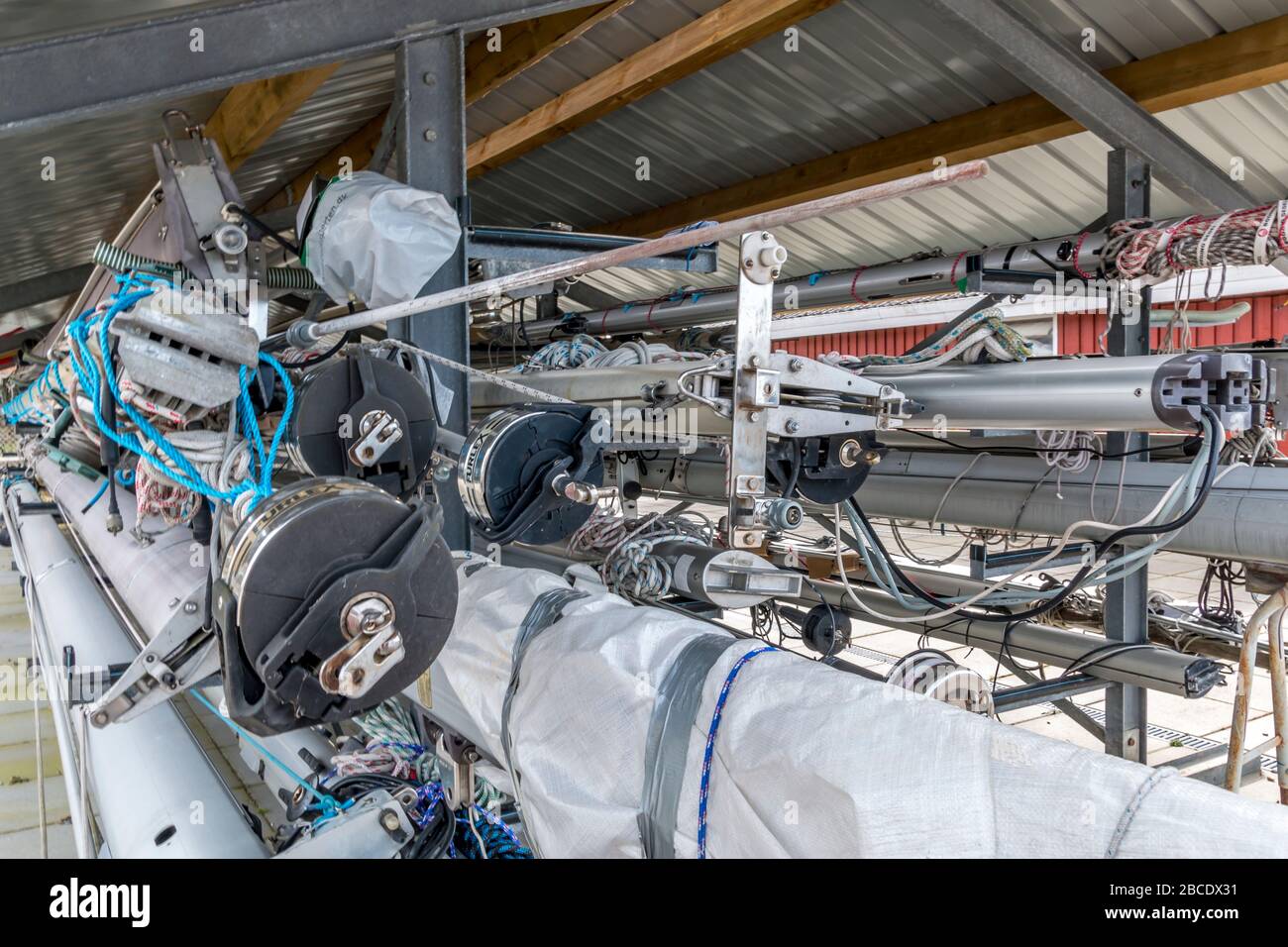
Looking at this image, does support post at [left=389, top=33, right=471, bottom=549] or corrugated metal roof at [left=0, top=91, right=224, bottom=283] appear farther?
corrugated metal roof at [left=0, top=91, right=224, bottom=283]

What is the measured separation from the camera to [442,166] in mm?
1859

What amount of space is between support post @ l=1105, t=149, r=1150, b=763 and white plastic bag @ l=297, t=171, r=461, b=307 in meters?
1.90

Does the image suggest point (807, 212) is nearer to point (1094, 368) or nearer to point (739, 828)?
point (739, 828)

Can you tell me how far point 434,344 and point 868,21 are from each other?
1.88 m

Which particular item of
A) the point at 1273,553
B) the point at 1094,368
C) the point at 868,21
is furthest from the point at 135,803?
the point at 868,21

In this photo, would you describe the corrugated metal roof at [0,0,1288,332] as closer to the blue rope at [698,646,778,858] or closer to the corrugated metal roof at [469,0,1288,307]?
the corrugated metal roof at [469,0,1288,307]

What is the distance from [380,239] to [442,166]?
389mm

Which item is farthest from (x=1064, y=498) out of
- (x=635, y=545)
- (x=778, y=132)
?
(x=778, y=132)

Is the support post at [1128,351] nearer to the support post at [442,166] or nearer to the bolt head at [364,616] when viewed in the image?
the support post at [442,166]

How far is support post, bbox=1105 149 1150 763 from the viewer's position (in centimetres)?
251

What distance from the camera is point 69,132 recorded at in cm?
259

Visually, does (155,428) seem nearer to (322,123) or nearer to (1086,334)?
(322,123)

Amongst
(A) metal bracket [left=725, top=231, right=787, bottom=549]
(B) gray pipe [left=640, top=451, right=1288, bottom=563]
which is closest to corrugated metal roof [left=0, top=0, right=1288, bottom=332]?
(B) gray pipe [left=640, top=451, right=1288, bottom=563]

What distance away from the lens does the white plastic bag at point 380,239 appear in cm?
155
